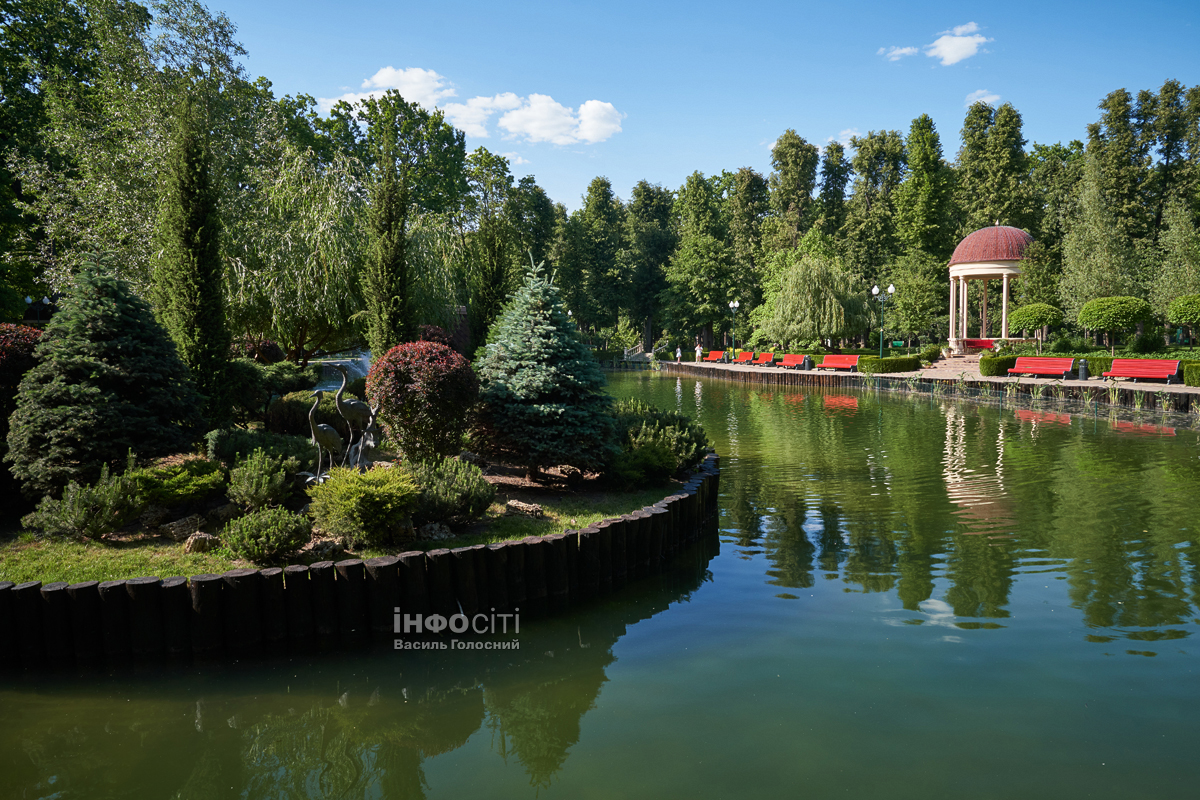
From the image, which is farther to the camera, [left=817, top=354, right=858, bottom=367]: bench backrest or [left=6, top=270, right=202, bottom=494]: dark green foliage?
[left=817, top=354, right=858, bottom=367]: bench backrest

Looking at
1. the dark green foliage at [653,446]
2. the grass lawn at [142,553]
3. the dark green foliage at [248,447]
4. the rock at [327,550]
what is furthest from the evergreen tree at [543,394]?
the rock at [327,550]

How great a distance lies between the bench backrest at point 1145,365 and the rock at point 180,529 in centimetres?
2779

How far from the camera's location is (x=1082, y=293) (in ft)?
117

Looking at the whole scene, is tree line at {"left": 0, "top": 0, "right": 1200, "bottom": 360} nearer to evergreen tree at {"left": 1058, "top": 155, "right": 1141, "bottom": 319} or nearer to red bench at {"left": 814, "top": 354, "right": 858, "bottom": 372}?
evergreen tree at {"left": 1058, "top": 155, "right": 1141, "bottom": 319}

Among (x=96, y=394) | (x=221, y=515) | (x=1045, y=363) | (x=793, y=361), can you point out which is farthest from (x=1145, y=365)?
(x=96, y=394)

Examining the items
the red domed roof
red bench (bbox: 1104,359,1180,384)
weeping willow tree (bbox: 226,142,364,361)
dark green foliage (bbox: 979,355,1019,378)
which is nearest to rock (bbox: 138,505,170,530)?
weeping willow tree (bbox: 226,142,364,361)

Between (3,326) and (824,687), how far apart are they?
34.8 feet

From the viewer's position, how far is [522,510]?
8812mm

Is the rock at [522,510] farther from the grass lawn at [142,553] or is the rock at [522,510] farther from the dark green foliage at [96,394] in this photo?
the dark green foliage at [96,394]

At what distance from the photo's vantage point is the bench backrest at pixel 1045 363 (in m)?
27.6

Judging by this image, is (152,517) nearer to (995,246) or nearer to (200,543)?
(200,543)

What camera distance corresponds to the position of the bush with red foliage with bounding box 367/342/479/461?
9203 millimetres

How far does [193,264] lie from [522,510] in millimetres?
6391

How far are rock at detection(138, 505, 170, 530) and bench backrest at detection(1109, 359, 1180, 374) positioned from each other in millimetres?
28071
